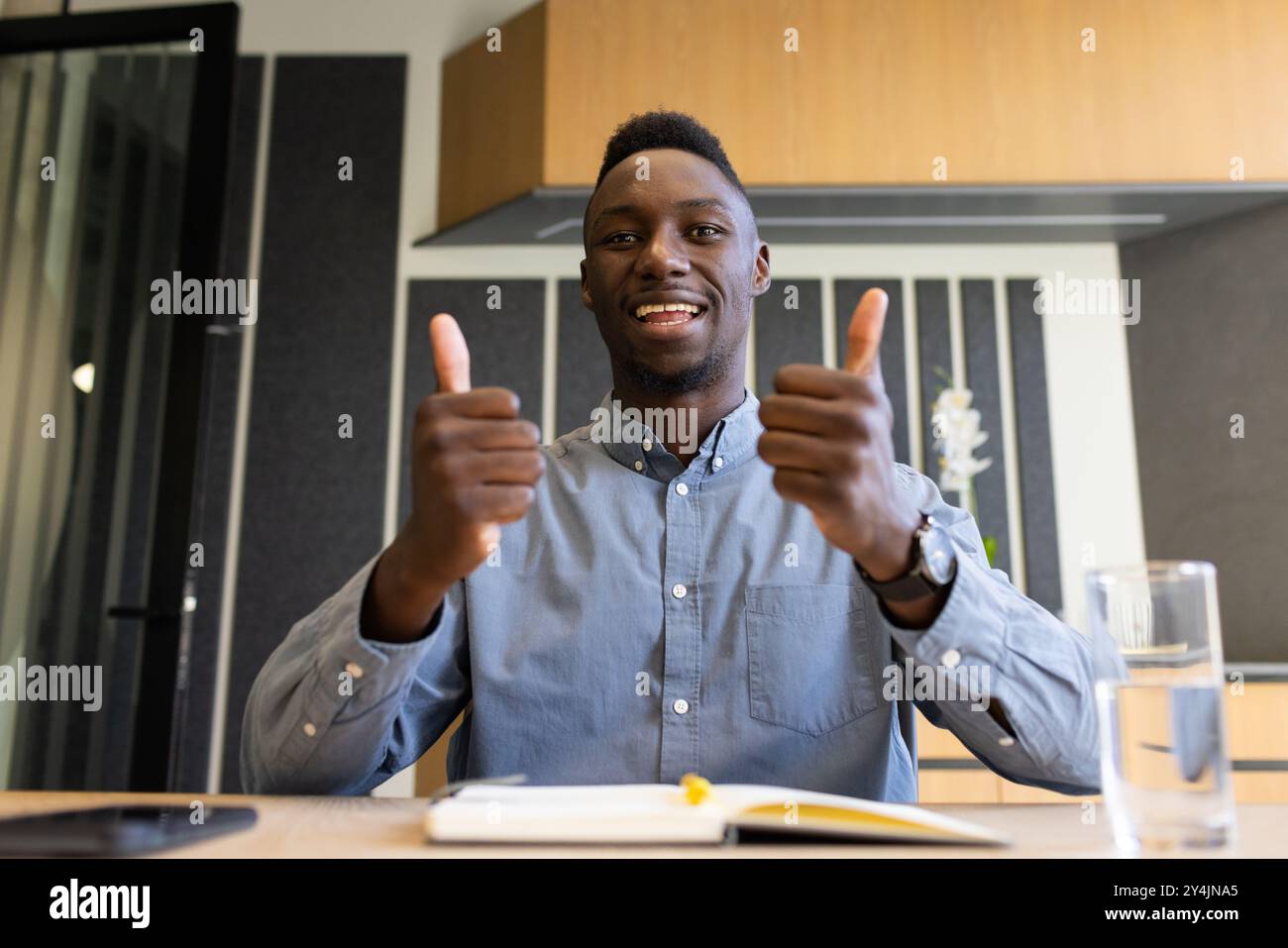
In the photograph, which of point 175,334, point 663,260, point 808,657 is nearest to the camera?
point 808,657

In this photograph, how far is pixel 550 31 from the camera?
2.61 m

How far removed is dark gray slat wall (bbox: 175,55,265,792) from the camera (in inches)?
108

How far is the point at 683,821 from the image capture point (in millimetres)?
590

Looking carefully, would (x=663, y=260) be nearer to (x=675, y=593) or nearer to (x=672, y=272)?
(x=672, y=272)

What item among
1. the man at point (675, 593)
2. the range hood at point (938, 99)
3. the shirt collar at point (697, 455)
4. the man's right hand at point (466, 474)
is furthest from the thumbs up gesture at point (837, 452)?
the range hood at point (938, 99)

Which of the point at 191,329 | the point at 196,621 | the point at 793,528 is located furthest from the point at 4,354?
the point at 793,528

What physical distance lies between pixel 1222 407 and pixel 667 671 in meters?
2.14

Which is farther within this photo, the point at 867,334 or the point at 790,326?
the point at 790,326

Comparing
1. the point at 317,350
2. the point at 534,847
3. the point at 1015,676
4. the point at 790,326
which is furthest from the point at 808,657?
the point at 317,350

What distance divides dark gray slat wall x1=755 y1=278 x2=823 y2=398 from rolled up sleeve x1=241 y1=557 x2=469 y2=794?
1.97 m

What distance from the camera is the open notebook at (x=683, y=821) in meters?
0.59

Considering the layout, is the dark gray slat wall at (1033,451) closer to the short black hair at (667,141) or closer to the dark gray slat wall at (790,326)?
the dark gray slat wall at (790,326)

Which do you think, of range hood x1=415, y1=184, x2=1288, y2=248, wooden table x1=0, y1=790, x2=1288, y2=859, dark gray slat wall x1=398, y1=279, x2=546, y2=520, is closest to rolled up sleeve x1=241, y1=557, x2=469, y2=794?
wooden table x1=0, y1=790, x2=1288, y2=859
